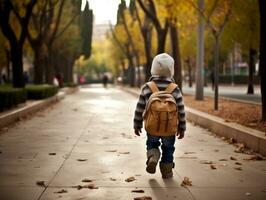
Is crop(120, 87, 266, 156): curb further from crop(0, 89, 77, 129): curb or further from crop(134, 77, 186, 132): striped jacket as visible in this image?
crop(0, 89, 77, 129): curb

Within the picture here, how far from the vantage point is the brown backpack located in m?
6.93

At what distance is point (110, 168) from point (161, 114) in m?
1.60

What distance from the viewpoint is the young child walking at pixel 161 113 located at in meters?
6.97

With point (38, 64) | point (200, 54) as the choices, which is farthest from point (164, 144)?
point (38, 64)

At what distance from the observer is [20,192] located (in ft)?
21.3

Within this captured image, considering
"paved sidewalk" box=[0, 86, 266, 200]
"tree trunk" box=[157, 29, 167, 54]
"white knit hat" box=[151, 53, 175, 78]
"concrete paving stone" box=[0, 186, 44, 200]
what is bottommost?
"paved sidewalk" box=[0, 86, 266, 200]

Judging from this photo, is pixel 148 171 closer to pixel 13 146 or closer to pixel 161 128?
pixel 161 128

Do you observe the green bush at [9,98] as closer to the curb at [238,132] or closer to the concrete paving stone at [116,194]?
the curb at [238,132]

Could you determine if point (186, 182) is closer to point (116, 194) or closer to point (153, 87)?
point (116, 194)

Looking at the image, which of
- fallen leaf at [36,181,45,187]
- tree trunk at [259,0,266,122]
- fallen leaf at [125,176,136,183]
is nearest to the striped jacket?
fallen leaf at [125,176,136,183]

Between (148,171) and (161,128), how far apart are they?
62 cm

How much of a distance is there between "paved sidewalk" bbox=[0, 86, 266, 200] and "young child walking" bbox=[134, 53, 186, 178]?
0.31m

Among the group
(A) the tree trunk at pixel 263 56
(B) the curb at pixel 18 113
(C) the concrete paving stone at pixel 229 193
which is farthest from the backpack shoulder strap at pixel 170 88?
(B) the curb at pixel 18 113

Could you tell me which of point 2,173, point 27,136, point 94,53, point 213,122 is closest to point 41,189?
point 2,173
